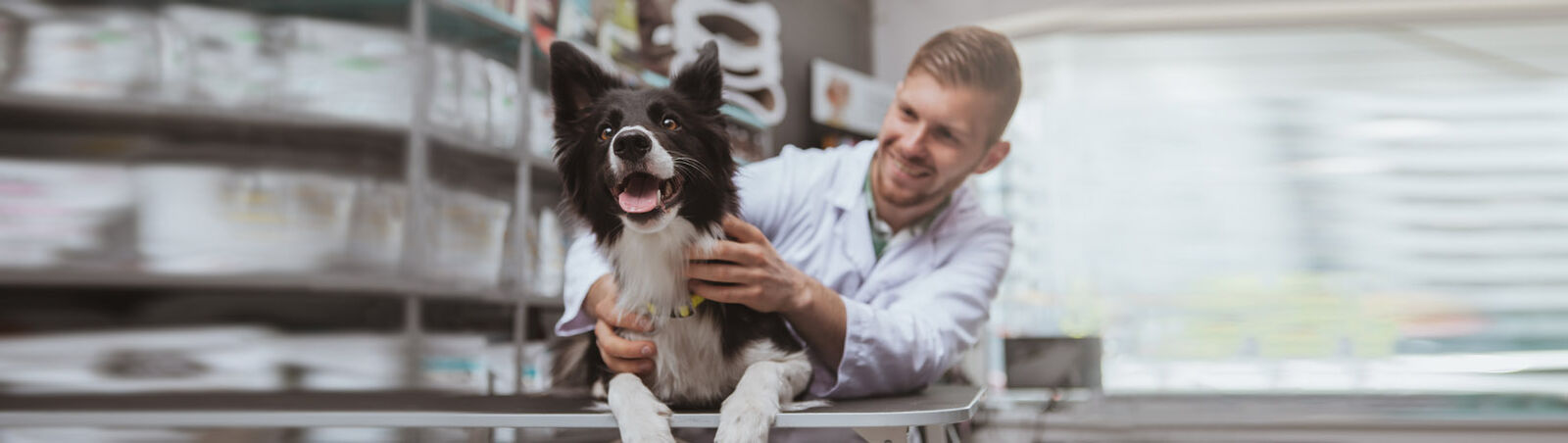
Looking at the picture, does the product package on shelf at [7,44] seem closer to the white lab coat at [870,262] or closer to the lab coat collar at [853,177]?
the white lab coat at [870,262]

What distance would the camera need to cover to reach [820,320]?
1379 millimetres

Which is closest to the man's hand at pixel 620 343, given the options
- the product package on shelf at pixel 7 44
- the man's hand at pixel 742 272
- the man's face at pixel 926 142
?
the man's hand at pixel 742 272

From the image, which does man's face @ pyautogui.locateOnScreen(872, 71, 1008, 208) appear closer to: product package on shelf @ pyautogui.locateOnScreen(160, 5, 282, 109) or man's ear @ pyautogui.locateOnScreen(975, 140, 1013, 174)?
man's ear @ pyautogui.locateOnScreen(975, 140, 1013, 174)

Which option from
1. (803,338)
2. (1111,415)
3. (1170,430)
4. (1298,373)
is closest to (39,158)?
(803,338)

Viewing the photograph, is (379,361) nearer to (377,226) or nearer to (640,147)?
(377,226)

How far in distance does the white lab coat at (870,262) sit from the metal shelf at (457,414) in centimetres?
8

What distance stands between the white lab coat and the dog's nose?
1.06 ft

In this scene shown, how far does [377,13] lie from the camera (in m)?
2.23

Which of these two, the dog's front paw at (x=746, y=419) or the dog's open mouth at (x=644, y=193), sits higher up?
the dog's open mouth at (x=644, y=193)

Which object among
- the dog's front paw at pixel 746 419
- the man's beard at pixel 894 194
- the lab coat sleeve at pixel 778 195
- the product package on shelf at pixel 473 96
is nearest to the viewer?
the dog's front paw at pixel 746 419

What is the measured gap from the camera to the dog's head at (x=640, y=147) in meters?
1.16

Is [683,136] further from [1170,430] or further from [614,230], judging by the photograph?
[1170,430]

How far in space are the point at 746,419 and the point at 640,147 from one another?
0.37 metres

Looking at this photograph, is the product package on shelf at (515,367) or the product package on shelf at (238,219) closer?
the product package on shelf at (238,219)
